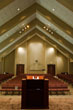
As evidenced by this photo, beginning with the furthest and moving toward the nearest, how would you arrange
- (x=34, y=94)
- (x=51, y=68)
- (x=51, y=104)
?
1. (x=51, y=68)
2. (x=51, y=104)
3. (x=34, y=94)

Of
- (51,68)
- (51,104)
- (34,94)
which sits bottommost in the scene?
(51,104)

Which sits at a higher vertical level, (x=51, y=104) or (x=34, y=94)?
(x=34, y=94)

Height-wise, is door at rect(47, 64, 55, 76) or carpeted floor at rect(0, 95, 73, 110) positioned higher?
door at rect(47, 64, 55, 76)

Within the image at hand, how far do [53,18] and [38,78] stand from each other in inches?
393

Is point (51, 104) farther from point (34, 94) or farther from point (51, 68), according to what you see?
point (51, 68)

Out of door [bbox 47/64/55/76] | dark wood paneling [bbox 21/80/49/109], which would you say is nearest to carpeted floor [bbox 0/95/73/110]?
dark wood paneling [bbox 21/80/49/109]

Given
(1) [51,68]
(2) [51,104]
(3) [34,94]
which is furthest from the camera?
(1) [51,68]

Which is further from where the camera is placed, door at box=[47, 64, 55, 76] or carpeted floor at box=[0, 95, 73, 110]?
door at box=[47, 64, 55, 76]

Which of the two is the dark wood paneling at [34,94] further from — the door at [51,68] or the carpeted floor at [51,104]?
the door at [51,68]

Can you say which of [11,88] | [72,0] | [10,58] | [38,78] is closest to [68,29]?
[72,0]

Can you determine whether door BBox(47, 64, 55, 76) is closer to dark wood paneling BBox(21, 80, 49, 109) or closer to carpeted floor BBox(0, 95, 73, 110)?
carpeted floor BBox(0, 95, 73, 110)

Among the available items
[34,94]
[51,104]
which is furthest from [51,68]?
[34,94]

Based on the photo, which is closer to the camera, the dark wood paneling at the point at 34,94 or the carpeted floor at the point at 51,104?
the dark wood paneling at the point at 34,94

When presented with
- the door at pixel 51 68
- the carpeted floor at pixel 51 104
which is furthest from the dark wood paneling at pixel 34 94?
the door at pixel 51 68
